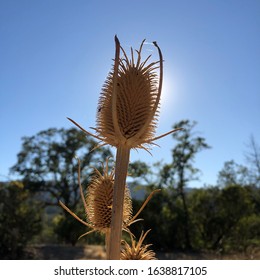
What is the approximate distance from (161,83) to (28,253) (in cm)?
1579

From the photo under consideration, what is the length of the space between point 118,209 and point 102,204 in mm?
603

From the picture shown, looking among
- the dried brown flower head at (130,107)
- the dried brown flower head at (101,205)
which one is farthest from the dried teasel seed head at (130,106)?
the dried brown flower head at (101,205)

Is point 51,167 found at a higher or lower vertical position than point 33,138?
lower

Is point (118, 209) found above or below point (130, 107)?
below

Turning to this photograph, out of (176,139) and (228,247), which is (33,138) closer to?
(176,139)

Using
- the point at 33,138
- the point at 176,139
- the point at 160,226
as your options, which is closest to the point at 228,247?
the point at 160,226

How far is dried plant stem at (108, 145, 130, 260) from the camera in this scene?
1.41 meters

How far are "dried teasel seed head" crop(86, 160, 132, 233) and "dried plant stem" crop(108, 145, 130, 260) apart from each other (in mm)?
473

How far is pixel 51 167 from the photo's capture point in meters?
26.9

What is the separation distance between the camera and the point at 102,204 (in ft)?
6.61

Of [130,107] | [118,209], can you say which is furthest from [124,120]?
[118,209]

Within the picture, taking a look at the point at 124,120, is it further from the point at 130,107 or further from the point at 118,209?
the point at 118,209

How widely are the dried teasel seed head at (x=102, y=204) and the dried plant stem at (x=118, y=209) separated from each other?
1.55 feet

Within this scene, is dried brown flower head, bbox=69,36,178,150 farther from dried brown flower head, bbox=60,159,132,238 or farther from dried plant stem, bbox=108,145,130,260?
dried brown flower head, bbox=60,159,132,238
